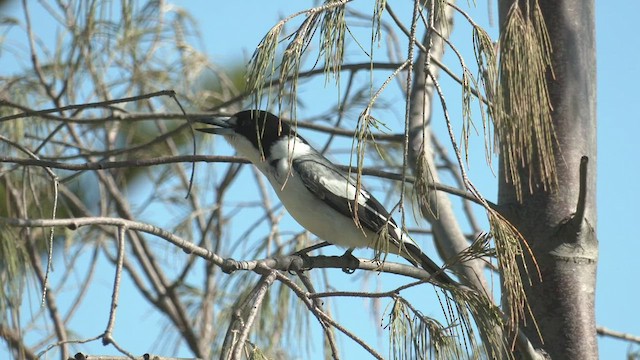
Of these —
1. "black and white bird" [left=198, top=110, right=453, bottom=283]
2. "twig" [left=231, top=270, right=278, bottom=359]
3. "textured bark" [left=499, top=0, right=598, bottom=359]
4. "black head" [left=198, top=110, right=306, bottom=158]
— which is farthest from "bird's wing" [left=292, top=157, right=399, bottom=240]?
"twig" [left=231, top=270, right=278, bottom=359]

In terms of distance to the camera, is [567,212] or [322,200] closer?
[567,212]

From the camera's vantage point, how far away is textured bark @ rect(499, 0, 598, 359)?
→ 2.66 metres

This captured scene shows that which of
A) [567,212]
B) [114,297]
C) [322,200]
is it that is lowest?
[114,297]

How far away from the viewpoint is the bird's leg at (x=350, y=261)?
11.0 ft

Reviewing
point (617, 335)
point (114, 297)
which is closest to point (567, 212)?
point (617, 335)

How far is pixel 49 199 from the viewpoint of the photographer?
15.4 feet

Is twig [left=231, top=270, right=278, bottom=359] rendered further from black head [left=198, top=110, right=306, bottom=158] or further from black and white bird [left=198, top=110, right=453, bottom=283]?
black head [left=198, top=110, right=306, bottom=158]

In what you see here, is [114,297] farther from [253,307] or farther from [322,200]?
[322,200]

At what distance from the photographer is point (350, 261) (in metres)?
3.40

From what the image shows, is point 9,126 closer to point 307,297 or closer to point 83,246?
point 83,246

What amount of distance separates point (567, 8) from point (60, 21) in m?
2.91

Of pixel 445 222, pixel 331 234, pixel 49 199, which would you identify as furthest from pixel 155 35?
pixel 445 222

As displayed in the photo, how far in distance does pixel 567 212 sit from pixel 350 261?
0.91 m

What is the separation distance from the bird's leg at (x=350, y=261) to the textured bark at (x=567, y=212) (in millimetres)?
690
